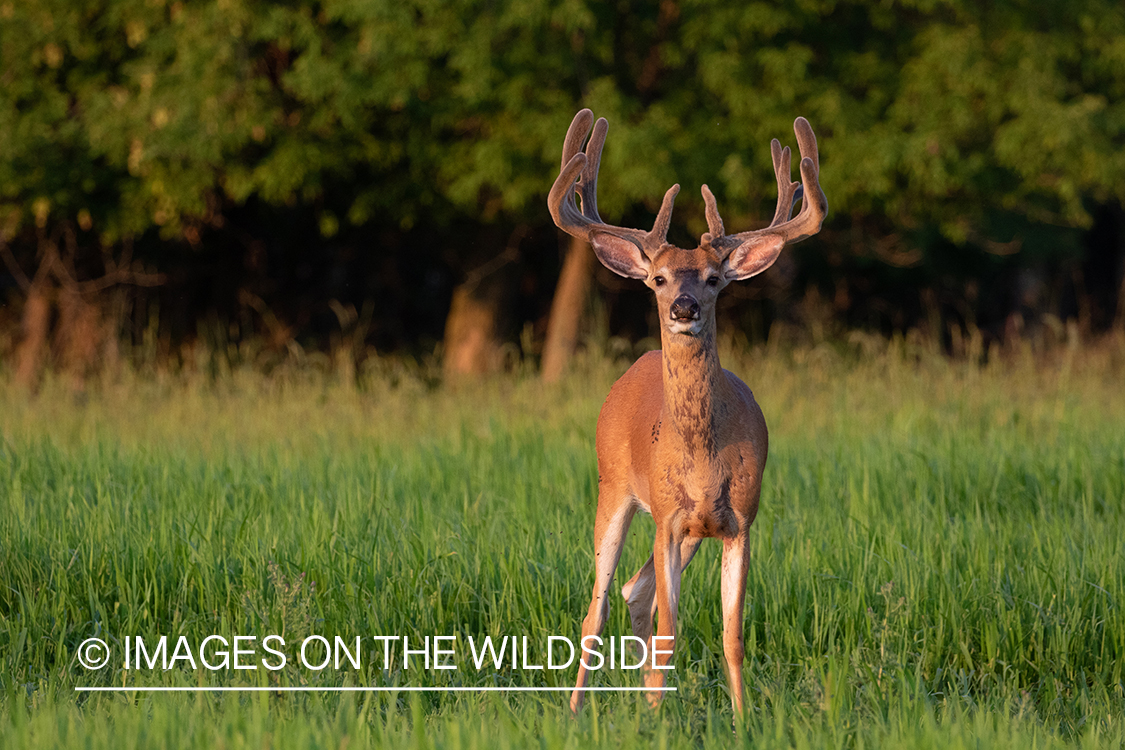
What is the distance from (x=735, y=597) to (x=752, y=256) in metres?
1.06

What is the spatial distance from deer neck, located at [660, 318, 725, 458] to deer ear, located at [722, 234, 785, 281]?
6.8 inches

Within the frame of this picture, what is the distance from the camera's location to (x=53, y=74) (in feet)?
41.4

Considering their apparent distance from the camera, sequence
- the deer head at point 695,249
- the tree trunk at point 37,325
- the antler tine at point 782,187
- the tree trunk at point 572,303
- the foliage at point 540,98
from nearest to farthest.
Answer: the deer head at point 695,249, the antler tine at point 782,187, the foliage at point 540,98, the tree trunk at point 572,303, the tree trunk at point 37,325

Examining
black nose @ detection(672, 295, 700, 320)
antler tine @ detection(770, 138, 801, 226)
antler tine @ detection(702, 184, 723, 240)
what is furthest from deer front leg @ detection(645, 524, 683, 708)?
antler tine @ detection(770, 138, 801, 226)

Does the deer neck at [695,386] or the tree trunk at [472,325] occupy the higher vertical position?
the tree trunk at [472,325]

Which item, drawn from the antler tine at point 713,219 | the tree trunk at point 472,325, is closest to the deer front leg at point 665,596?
the antler tine at point 713,219

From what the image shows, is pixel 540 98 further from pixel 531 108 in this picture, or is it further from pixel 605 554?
pixel 605 554

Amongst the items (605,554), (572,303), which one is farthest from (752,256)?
(572,303)

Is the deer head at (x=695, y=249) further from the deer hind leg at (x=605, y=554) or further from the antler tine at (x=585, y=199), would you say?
the deer hind leg at (x=605, y=554)

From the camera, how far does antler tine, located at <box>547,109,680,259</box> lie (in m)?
3.80

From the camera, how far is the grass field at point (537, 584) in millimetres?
3639

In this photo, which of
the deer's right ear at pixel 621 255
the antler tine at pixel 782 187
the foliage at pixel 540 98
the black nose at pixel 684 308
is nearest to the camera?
the black nose at pixel 684 308

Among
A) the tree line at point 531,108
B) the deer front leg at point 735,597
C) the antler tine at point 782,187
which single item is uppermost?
the tree line at point 531,108

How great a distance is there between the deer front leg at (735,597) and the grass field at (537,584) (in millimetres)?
136
